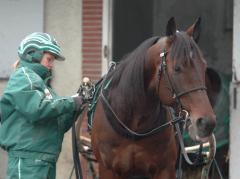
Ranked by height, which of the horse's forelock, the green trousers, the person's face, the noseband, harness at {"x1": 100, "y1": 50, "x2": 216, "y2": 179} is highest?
the horse's forelock

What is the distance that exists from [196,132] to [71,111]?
0.97 meters

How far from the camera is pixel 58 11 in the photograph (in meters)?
8.78

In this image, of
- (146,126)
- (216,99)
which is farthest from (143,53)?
(216,99)

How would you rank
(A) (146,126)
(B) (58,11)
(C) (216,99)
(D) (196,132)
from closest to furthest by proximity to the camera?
(D) (196,132) < (A) (146,126) < (C) (216,99) < (B) (58,11)

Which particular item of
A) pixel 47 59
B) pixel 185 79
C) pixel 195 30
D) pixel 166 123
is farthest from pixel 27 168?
pixel 195 30

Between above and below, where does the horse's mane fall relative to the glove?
above

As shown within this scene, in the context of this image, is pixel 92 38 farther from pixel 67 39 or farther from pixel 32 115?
pixel 32 115

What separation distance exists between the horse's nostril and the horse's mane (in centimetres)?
74

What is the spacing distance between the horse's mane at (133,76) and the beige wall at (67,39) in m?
2.96

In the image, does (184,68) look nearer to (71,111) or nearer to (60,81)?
(71,111)

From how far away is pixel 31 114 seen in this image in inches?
203

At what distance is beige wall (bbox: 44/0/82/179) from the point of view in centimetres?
875

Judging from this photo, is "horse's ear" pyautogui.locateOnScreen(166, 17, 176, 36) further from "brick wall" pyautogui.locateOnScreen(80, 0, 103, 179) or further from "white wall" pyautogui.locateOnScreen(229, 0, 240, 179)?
"brick wall" pyautogui.locateOnScreen(80, 0, 103, 179)

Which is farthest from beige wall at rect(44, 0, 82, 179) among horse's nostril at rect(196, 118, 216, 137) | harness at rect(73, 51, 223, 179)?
horse's nostril at rect(196, 118, 216, 137)
